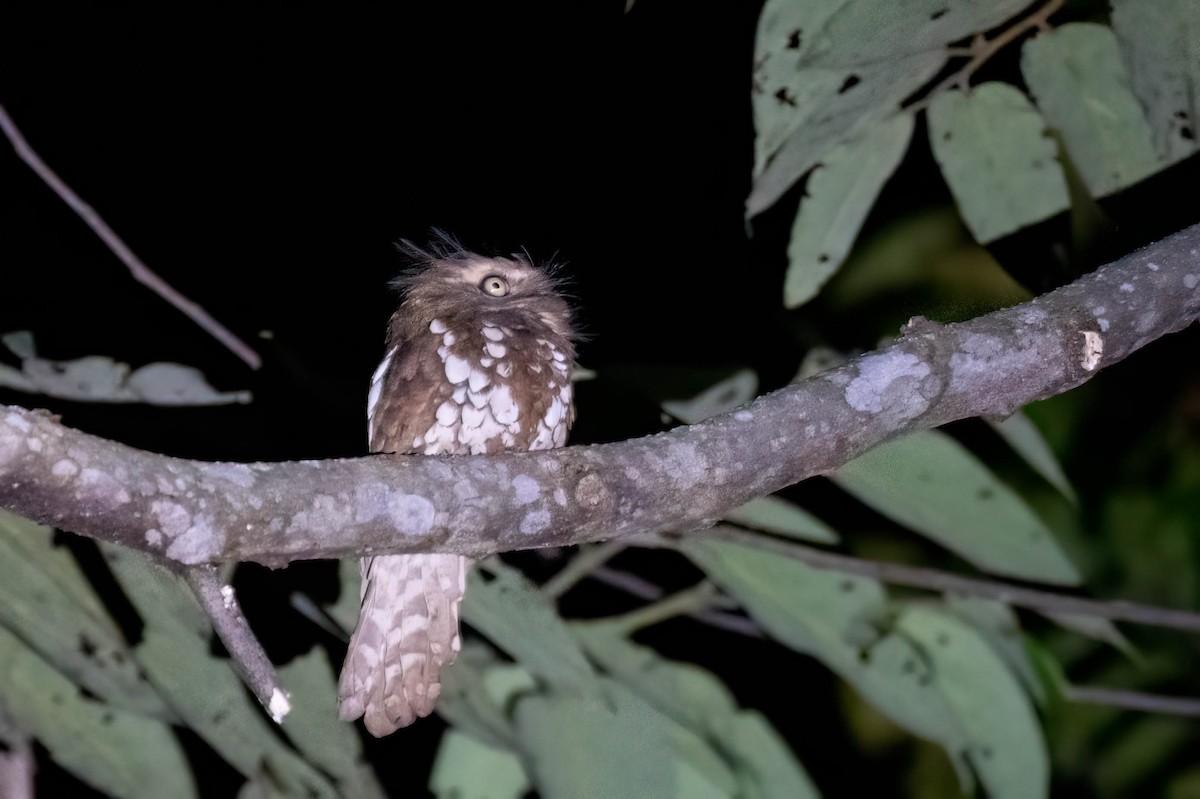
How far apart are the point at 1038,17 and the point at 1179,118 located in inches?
13.5

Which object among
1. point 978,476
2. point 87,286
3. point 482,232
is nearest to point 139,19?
point 87,286

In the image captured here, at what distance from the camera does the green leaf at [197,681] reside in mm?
2365

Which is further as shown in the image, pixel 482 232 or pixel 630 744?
pixel 482 232

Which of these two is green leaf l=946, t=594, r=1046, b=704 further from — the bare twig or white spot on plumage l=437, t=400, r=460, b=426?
the bare twig

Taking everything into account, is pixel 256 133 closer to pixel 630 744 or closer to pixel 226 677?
pixel 226 677

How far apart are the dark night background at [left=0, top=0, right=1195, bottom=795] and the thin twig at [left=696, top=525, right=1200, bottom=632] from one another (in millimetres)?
605

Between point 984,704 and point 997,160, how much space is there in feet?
4.27

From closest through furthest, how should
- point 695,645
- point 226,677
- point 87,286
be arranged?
point 226,677
point 87,286
point 695,645

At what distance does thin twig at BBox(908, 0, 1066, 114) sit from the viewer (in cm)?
233

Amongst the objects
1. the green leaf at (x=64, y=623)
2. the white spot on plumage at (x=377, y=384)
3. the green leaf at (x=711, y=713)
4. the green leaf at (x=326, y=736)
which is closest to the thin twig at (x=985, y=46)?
the white spot on plumage at (x=377, y=384)

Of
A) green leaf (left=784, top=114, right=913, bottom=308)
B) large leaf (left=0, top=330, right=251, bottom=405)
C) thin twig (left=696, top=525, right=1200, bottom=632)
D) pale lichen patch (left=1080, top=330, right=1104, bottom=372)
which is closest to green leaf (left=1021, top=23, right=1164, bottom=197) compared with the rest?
green leaf (left=784, top=114, right=913, bottom=308)

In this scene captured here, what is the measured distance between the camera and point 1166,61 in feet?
7.23

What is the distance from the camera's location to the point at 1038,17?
7.67 ft

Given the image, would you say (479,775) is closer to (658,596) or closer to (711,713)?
(711,713)
